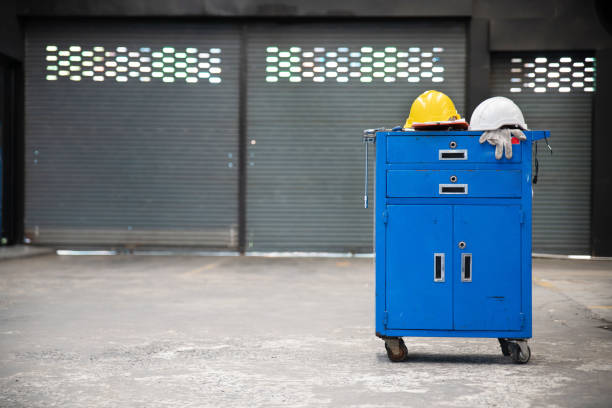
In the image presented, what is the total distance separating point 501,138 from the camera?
14.1ft

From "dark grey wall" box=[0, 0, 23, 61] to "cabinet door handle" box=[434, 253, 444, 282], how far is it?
32.1 feet

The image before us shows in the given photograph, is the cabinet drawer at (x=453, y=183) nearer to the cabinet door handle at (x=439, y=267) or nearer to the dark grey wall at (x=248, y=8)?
the cabinet door handle at (x=439, y=267)

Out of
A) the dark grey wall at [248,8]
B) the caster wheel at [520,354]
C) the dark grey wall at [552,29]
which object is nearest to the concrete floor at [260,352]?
the caster wheel at [520,354]

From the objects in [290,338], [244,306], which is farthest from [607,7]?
[290,338]

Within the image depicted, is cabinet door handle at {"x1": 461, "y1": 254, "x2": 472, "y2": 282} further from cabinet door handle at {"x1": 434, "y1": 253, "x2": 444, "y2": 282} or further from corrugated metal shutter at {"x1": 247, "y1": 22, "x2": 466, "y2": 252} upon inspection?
corrugated metal shutter at {"x1": 247, "y1": 22, "x2": 466, "y2": 252}

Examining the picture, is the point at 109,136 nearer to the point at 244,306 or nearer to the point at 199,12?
the point at 199,12

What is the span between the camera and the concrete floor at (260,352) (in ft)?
11.5

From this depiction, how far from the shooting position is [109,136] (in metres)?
12.4

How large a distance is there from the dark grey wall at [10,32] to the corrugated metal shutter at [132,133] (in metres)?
0.24

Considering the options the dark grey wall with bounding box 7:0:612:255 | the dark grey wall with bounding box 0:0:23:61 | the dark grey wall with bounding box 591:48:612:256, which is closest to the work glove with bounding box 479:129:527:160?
the dark grey wall with bounding box 7:0:612:255

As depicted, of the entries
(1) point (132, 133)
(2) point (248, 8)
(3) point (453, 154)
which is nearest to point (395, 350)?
(3) point (453, 154)

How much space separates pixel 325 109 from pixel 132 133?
3442mm

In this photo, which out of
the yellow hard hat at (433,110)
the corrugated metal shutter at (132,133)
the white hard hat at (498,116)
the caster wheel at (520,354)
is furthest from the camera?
the corrugated metal shutter at (132,133)

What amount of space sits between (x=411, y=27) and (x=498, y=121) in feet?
27.2
